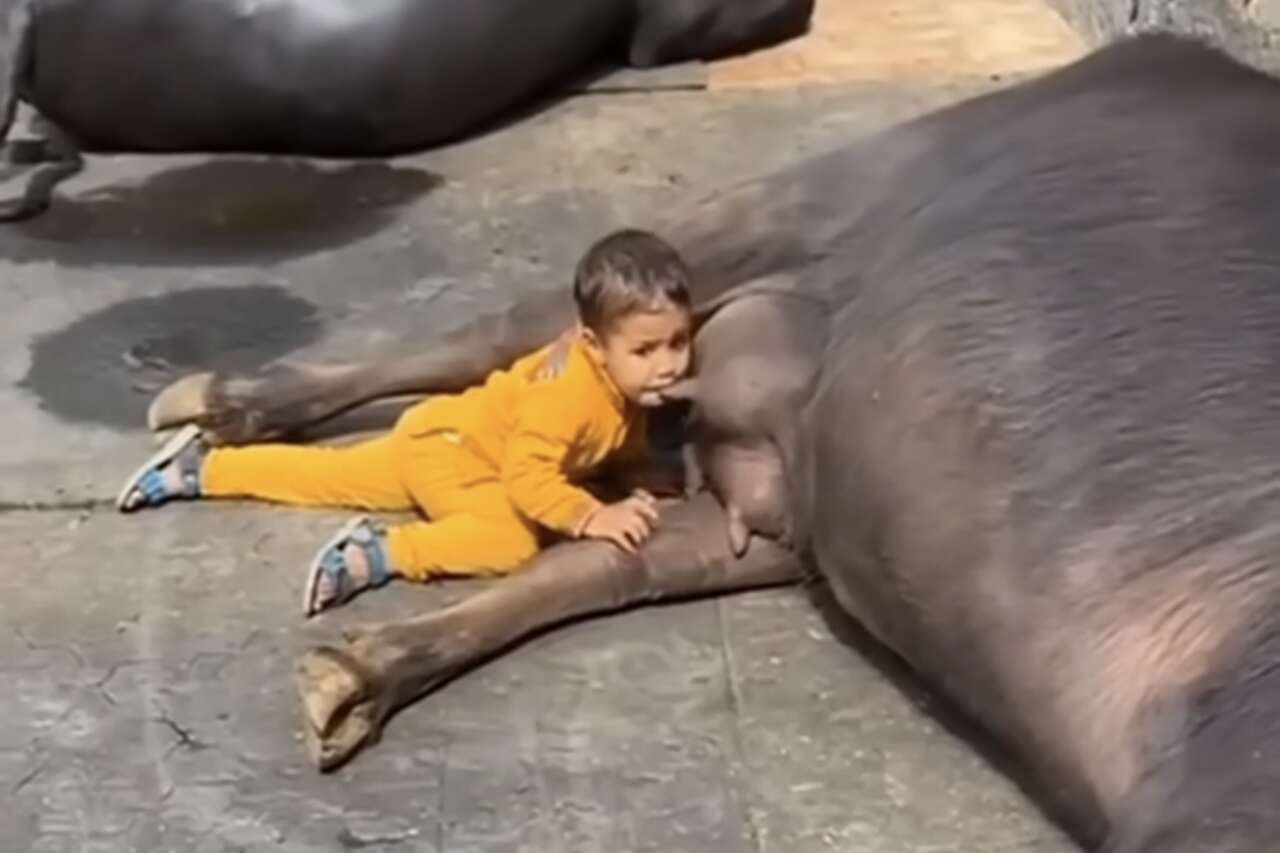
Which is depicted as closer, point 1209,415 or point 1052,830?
point 1209,415

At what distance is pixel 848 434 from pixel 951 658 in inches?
9.4

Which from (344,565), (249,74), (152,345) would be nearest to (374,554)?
(344,565)

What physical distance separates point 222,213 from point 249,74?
23 cm

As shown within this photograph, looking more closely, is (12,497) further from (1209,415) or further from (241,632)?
(1209,415)

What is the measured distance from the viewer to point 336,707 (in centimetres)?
200

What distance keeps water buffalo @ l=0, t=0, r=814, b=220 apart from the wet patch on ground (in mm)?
441

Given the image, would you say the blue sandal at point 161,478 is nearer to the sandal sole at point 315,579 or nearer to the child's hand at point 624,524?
the sandal sole at point 315,579

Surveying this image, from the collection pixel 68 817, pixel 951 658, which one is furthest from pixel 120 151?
pixel 951 658

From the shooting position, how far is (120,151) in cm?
339

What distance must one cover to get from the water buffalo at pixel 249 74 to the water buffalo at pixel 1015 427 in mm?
914

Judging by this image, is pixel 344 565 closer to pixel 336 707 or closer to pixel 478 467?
pixel 478 467

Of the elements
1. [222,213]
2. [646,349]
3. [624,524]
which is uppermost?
[646,349]

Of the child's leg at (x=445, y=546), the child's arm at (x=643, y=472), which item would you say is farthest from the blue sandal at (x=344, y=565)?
the child's arm at (x=643, y=472)

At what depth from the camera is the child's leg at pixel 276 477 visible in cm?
239
